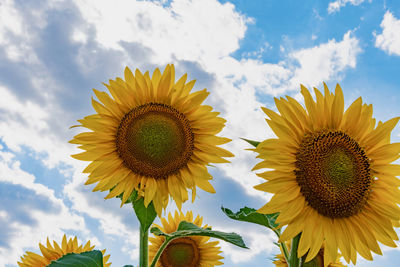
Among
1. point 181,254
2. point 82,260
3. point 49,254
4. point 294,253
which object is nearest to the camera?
point 294,253

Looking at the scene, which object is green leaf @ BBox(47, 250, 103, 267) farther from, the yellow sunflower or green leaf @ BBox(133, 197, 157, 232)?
the yellow sunflower

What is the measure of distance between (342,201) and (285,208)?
54 centimetres

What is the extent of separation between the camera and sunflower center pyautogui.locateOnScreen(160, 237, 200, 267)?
550 cm

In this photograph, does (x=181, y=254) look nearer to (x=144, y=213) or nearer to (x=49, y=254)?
(x=49, y=254)

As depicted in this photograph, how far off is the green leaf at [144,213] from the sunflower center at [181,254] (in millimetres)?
2092

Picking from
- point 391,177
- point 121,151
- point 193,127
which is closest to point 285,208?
point 391,177

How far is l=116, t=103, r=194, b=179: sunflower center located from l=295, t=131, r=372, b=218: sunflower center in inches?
49.5

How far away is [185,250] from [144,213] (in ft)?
7.54

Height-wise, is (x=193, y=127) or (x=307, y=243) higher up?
(x=193, y=127)

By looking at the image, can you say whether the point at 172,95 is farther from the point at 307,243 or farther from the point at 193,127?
the point at 307,243

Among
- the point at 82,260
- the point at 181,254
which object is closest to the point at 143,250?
the point at 82,260

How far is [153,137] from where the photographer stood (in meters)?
3.95

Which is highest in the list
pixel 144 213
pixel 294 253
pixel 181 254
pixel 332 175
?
pixel 181 254

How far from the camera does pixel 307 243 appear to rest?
2.99 meters
